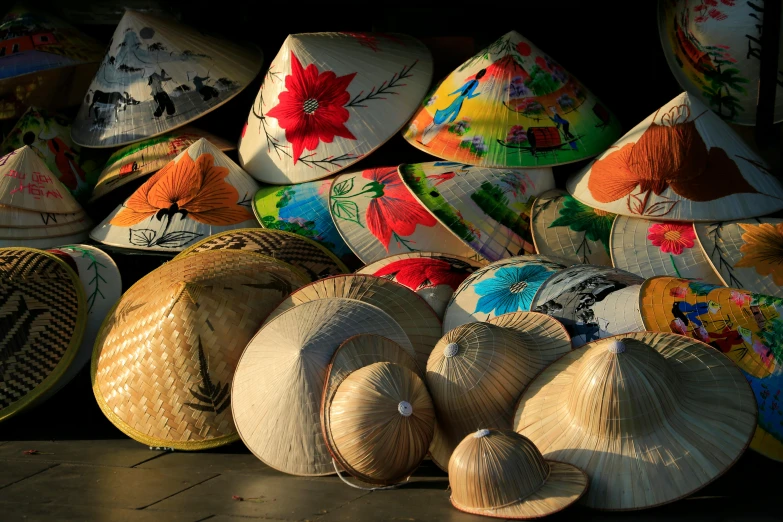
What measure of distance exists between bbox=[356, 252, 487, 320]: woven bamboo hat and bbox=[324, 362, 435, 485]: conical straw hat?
715 millimetres

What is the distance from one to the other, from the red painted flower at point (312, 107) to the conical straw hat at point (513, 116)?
36 cm

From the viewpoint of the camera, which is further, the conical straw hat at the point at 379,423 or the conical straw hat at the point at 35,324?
the conical straw hat at the point at 35,324

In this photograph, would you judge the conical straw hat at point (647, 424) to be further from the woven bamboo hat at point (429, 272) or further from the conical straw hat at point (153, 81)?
the conical straw hat at point (153, 81)

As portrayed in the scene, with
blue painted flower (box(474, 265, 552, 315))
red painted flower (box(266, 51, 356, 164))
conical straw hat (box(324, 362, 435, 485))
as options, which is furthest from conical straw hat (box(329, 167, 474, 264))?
conical straw hat (box(324, 362, 435, 485))

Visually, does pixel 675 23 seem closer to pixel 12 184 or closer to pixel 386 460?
pixel 386 460

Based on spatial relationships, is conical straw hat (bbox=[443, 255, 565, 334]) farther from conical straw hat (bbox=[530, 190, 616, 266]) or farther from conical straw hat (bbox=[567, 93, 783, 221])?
conical straw hat (bbox=[567, 93, 783, 221])

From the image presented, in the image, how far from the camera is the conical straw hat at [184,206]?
15.1 feet

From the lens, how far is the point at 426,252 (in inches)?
167

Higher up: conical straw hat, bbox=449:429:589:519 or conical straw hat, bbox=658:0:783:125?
conical straw hat, bbox=658:0:783:125

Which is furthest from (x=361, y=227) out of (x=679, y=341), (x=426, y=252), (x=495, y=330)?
(x=679, y=341)

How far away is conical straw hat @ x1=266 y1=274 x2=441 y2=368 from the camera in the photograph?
367 cm

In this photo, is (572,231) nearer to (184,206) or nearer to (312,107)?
(312,107)

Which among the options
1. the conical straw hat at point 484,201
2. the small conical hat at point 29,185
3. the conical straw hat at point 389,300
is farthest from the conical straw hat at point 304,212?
the small conical hat at point 29,185

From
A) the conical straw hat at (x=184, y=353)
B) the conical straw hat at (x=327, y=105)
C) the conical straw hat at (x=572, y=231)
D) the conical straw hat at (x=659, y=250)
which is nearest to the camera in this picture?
the conical straw hat at (x=184, y=353)
